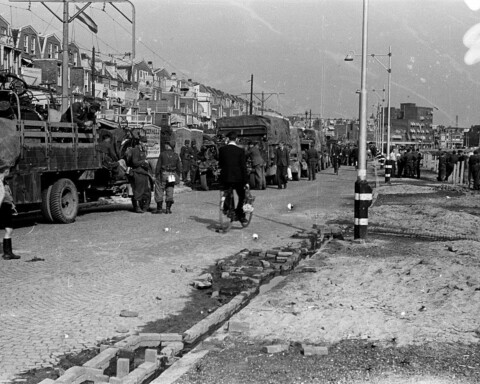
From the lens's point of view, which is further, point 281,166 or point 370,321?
point 281,166

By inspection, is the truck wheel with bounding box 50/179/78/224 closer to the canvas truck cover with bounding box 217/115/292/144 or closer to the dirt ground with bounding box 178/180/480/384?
the dirt ground with bounding box 178/180/480/384

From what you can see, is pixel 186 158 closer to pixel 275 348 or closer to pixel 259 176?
pixel 259 176

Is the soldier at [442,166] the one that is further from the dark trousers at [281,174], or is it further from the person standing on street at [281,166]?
the dark trousers at [281,174]

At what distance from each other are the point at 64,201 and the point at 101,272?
6.17 meters

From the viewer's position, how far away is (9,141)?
12.8 meters

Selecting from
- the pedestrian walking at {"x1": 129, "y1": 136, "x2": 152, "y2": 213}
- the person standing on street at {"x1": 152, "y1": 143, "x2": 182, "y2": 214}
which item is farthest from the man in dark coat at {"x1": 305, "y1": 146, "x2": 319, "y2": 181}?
the pedestrian walking at {"x1": 129, "y1": 136, "x2": 152, "y2": 213}

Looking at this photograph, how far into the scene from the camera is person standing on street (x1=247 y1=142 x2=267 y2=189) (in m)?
25.5

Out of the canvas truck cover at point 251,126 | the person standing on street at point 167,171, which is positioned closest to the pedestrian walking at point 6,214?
the person standing on street at point 167,171

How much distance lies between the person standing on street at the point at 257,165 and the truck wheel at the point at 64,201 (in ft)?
36.8

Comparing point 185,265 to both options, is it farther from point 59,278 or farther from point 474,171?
point 474,171

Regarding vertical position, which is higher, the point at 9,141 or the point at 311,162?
the point at 9,141

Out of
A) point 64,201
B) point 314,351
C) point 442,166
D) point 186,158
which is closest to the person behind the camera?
point 314,351

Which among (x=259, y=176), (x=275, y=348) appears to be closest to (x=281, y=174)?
(x=259, y=176)

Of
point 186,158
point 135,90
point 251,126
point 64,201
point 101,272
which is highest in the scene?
point 135,90
